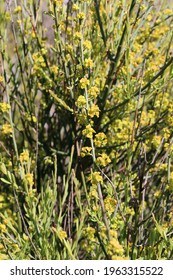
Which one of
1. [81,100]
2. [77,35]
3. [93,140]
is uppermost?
[77,35]

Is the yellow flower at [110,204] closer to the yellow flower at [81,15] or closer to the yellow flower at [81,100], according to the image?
the yellow flower at [81,100]

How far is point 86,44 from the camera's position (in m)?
2.43

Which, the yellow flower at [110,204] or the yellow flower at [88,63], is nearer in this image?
the yellow flower at [110,204]

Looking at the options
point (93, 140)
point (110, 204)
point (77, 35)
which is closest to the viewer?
point (110, 204)

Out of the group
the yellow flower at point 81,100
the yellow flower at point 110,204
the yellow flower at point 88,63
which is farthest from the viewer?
the yellow flower at point 88,63

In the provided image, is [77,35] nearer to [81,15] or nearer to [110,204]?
[81,15]

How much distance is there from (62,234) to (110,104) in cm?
99

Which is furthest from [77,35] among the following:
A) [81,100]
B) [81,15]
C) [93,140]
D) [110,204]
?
[110,204]

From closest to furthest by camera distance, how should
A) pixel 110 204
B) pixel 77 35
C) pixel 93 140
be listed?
pixel 110 204 < pixel 77 35 < pixel 93 140

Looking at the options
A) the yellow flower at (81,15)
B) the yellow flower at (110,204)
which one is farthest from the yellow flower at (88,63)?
the yellow flower at (110,204)

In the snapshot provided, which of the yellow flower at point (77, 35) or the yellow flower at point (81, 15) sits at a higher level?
the yellow flower at point (81, 15)

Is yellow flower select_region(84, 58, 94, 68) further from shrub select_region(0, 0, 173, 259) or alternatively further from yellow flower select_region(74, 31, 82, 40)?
yellow flower select_region(74, 31, 82, 40)
